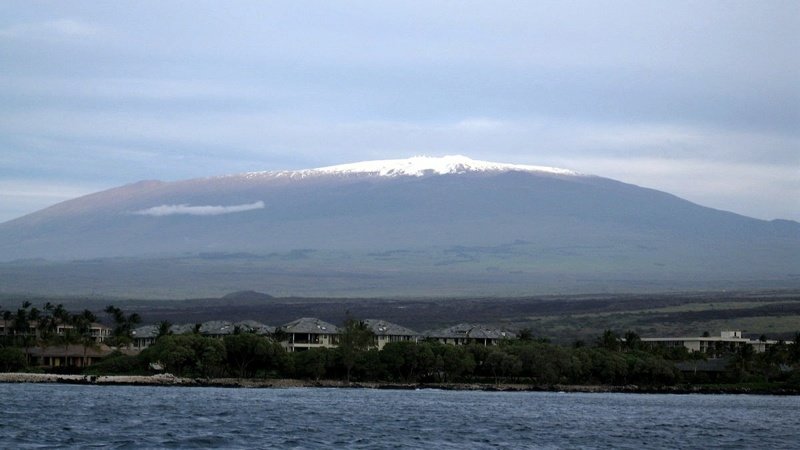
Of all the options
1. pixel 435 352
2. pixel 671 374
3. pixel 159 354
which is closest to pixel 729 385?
pixel 671 374

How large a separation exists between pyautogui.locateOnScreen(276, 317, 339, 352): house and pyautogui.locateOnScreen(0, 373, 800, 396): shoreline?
2971cm

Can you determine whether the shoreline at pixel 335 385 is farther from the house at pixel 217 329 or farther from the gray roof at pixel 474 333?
the house at pixel 217 329

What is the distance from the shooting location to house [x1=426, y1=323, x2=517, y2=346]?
149 m

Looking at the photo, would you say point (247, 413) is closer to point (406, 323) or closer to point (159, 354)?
point (159, 354)

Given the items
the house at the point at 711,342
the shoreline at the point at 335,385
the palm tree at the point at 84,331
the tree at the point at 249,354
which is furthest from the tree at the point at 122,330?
the house at the point at 711,342

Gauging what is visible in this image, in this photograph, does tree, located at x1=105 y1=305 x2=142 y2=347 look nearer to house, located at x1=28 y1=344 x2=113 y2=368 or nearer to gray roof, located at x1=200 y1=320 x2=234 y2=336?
house, located at x1=28 y1=344 x2=113 y2=368

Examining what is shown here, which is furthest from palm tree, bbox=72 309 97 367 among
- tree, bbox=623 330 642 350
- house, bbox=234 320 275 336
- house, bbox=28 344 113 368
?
tree, bbox=623 330 642 350

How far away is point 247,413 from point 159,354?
42.4m

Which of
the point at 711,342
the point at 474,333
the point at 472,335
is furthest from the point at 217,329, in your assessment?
the point at 711,342

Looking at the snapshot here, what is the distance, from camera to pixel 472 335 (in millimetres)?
150125

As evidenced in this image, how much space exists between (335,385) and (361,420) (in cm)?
4415

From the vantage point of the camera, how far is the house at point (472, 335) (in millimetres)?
149375

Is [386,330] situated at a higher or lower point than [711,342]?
higher

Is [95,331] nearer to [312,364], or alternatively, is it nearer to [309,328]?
[309,328]
